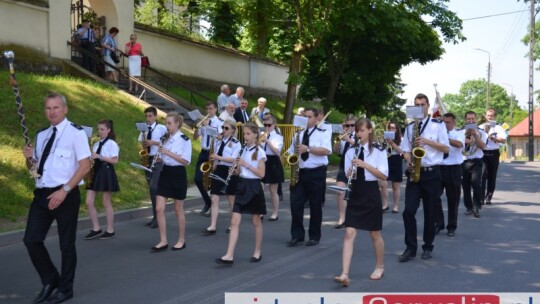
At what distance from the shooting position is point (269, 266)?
7.40 metres

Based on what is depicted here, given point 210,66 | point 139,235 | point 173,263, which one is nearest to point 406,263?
point 173,263

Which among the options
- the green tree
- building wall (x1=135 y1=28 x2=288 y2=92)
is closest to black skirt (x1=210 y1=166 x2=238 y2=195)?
the green tree

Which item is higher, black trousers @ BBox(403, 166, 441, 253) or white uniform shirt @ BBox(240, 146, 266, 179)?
white uniform shirt @ BBox(240, 146, 266, 179)

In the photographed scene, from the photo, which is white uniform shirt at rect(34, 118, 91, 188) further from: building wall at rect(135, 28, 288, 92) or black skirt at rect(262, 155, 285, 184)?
building wall at rect(135, 28, 288, 92)

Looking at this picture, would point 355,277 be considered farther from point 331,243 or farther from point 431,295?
point 331,243

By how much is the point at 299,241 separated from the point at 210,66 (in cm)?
1898

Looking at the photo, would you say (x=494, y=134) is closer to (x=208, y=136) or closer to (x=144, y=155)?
(x=208, y=136)

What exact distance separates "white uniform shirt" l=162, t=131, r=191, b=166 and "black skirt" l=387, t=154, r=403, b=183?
504cm

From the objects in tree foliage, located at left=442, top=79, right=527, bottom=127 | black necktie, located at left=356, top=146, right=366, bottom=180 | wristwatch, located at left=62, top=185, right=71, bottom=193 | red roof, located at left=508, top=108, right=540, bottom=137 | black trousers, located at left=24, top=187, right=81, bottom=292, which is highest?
tree foliage, located at left=442, top=79, right=527, bottom=127

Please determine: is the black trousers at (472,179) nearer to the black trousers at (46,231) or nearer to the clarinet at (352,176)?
the clarinet at (352,176)

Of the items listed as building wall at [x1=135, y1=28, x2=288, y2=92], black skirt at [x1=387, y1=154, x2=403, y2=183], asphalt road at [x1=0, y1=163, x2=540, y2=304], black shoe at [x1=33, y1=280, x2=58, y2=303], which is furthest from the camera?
building wall at [x1=135, y1=28, x2=288, y2=92]

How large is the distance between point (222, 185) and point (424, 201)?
119 inches

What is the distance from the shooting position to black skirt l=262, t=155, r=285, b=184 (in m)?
10.8

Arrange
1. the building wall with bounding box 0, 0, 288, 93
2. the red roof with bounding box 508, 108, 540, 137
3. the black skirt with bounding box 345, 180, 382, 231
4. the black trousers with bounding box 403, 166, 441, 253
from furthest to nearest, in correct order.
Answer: the red roof with bounding box 508, 108, 540, 137 < the building wall with bounding box 0, 0, 288, 93 < the black trousers with bounding box 403, 166, 441, 253 < the black skirt with bounding box 345, 180, 382, 231
